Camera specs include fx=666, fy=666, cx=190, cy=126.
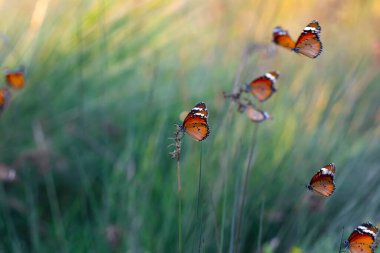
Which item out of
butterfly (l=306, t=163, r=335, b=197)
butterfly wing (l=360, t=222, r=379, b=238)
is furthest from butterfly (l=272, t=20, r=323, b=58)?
butterfly wing (l=360, t=222, r=379, b=238)

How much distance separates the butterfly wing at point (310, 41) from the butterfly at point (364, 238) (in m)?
0.36

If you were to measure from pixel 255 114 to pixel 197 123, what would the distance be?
15.7 inches

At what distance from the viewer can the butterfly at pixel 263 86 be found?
1.49m

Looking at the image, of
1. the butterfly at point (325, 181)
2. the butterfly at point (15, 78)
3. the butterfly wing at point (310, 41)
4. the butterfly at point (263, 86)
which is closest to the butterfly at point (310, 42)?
the butterfly wing at point (310, 41)

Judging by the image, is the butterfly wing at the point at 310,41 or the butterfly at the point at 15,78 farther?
the butterfly at the point at 15,78

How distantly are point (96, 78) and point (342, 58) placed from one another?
1.44 meters

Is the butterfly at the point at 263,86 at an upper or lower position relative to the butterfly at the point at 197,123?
upper

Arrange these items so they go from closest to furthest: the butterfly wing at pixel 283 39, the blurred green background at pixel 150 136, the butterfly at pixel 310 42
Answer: the butterfly at pixel 310 42
the butterfly wing at pixel 283 39
the blurred green background at pixel 150 136

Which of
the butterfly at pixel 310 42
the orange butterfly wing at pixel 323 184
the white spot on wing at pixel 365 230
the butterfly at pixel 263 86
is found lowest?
the white spot on wing at pixel 365 230

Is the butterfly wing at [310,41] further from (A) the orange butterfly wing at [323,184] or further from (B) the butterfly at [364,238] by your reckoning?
(B) the butterfly at [364,238]

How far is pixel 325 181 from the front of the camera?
116cm

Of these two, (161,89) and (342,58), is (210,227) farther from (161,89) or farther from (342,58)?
(342,58)

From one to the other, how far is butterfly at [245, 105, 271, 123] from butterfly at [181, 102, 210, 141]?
348 mm

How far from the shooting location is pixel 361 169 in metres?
2.58
